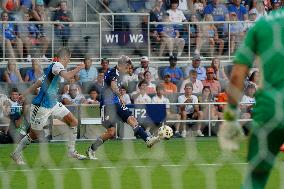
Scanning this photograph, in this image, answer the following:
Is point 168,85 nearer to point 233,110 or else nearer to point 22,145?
point 22,145

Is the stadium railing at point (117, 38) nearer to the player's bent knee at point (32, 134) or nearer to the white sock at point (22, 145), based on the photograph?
the player's bent knee at point (32, 134)

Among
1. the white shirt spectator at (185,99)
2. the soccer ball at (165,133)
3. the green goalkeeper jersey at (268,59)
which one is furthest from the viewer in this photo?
the white shirt spectator at (185,99)

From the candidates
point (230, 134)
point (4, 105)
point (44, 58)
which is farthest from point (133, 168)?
point (230, 134)

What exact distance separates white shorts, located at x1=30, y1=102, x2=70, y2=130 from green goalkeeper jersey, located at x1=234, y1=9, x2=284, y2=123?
22.3ft

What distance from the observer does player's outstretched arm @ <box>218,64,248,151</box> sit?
254 inches

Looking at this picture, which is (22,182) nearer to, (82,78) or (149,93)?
(82,78)

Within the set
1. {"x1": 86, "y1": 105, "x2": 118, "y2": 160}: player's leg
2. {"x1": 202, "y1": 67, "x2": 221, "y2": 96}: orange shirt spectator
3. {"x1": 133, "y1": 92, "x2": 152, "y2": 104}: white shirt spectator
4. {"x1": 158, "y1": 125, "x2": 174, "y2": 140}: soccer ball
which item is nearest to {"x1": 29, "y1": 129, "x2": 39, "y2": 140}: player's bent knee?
{"x1": 86, "y1": 105, "x2": 118, "y2": 160}: player's leg

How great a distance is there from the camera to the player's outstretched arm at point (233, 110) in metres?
6.45

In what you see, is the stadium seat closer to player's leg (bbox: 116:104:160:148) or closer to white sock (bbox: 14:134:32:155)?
player's leg (bbox: 116:104:160:148)

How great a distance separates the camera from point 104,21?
55.9ft

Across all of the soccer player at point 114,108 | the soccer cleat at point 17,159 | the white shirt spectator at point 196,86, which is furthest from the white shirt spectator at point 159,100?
the soccer cleat at point 17,159

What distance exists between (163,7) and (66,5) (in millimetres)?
2472

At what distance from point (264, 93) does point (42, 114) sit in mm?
6952

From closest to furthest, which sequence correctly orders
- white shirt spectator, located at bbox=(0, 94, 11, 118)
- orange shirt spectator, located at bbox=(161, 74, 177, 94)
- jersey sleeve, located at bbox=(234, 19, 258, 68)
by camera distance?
1. jersey sleeve, located at bbox=(234, 19, 258, 68)
2. white shirt spectator, located at bbox=(0, 94, 11, 118)
3. orange shirt spectator, located at bbox=(161, 74, 177, 94)
